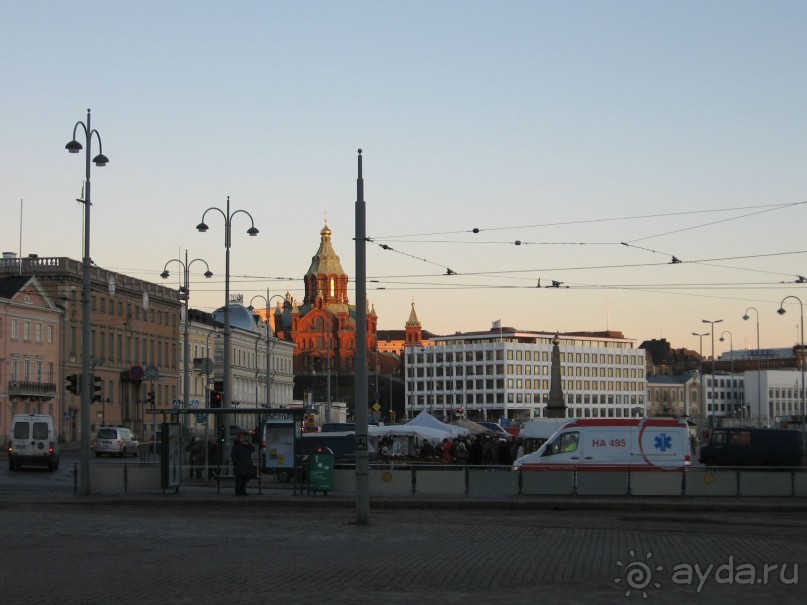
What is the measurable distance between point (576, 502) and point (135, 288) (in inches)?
3060

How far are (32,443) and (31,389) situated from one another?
35.9 metres

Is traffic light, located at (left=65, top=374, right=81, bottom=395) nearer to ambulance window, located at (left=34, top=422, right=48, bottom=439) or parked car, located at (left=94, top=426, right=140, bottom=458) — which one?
ambulance window, located at (left=34, top=422, right=48, bottom=439)

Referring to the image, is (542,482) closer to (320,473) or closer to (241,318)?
(320,473)

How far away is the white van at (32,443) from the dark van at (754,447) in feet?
89.7

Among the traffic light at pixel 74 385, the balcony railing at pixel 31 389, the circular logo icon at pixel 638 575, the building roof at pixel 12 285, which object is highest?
the building roof at pixel 12 285

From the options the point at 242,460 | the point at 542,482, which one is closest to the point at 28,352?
the point at 242,460

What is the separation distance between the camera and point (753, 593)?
15.2m

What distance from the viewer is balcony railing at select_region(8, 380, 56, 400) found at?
8588cm

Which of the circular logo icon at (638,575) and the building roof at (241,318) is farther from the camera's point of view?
the building roof at (241,318)

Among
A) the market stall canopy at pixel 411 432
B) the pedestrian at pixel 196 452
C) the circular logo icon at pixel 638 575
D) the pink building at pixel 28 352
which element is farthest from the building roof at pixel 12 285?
the circular logo icon at pixel 638 575

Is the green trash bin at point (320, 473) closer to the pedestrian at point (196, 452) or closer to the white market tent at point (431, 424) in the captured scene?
the pedestrian at point (196, 452)

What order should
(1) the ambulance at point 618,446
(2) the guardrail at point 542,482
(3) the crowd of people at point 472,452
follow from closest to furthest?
(2) the guardrail at point 542,482 → (1) the ambulance at point 618,446 → (3) the crowd of people at point 472,452

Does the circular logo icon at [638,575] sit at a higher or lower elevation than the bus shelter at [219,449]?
lower

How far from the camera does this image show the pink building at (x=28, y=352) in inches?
3376
